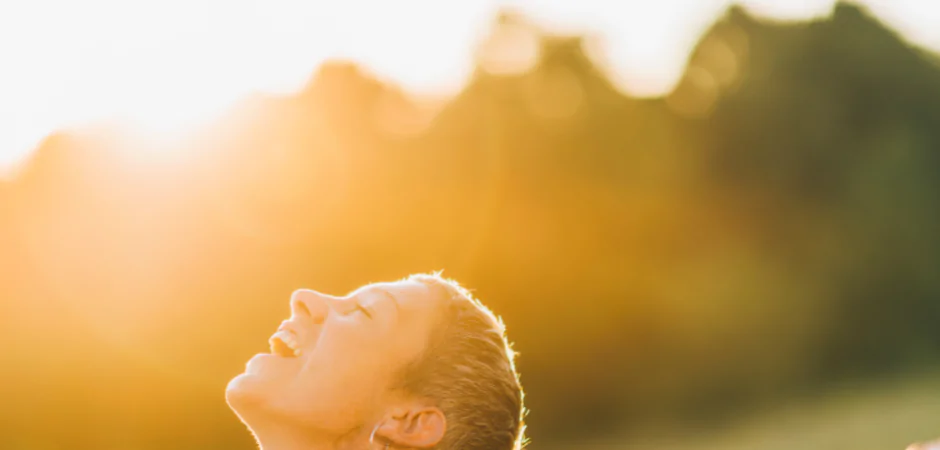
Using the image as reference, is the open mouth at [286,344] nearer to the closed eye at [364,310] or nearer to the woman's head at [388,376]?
the woman's head at [388,376]

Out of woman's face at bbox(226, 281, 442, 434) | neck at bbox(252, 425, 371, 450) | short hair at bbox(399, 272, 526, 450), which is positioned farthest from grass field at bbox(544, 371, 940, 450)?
neck at bbox(252, 425, 371, 450)

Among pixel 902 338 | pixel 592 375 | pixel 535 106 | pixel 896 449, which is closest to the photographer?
pixel 896 449

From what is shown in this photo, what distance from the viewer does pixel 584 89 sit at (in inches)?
624

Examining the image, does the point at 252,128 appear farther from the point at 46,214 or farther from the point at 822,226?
the point at 822,226

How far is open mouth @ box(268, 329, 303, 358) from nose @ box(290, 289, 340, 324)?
0.09 metres

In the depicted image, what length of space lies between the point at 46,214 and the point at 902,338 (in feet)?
43.6

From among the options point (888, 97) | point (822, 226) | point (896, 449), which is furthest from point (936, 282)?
point (896, 449)

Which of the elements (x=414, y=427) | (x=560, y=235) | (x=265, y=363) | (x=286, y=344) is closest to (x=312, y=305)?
(x=286, y=344)

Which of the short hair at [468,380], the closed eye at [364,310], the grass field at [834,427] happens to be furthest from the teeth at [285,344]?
the grass field at [834,427]

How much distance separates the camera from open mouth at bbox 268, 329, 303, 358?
3275 mm

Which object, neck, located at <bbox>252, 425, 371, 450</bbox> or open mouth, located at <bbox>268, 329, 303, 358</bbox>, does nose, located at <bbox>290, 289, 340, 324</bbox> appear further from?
neck, located at <bbox>252, 425, 371, 450</bbox>

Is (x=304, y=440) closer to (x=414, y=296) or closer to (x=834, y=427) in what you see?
(x=414, y=296)

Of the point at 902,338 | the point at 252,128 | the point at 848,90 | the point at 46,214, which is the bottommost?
the point at 46,214

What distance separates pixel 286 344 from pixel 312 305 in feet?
0.53
